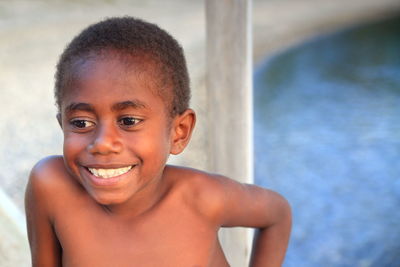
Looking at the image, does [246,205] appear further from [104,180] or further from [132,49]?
[132,49]

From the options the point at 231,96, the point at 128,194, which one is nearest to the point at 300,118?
the point at 231,96

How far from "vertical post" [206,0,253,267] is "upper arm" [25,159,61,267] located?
2.46 ft

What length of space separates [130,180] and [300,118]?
4.25 metres

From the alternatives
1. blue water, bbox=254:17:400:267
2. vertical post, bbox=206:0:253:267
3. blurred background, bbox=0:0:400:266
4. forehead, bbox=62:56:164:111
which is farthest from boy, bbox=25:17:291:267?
Answer: blue water, bbox=254:17:400:267

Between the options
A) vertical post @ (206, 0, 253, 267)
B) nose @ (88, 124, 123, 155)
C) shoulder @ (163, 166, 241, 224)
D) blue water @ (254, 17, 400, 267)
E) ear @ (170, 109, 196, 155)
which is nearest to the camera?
nose @ (88, 124, 123, 155)

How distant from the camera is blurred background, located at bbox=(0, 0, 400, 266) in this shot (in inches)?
130

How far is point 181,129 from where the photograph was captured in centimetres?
138

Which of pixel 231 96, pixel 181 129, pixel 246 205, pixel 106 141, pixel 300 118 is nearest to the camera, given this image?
pixel 106 141

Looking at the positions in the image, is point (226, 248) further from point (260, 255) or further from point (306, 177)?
point (306, 177)

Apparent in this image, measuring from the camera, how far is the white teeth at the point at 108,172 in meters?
1.24

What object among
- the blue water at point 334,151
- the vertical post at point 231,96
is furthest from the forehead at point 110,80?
the blue water at point 334,151

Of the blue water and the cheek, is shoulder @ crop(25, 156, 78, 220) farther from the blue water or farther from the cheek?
the blue water

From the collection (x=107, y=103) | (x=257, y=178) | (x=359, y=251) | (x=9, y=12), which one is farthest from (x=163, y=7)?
(x=107, y=103)

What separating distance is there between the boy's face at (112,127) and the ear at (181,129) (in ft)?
0.20
